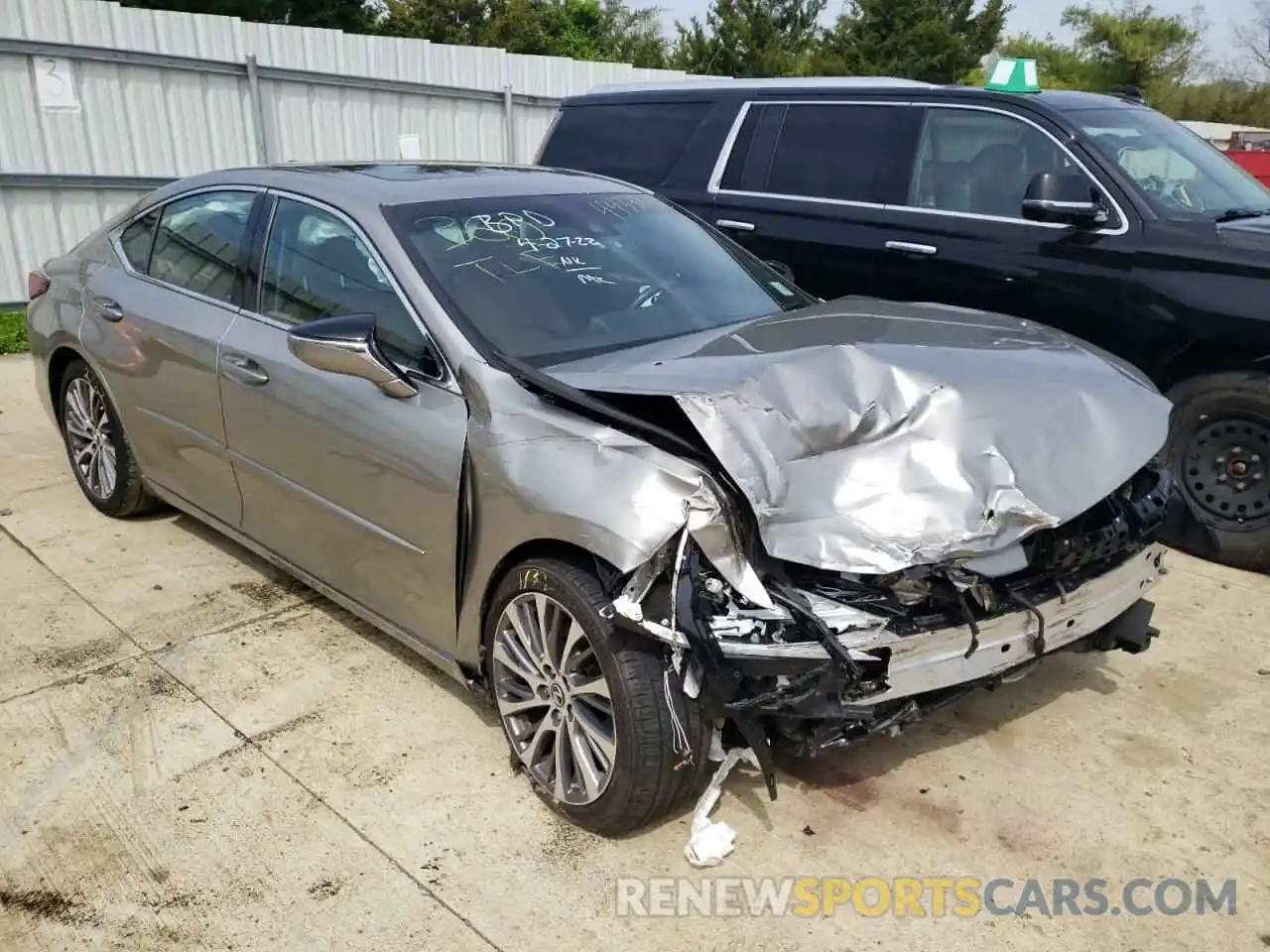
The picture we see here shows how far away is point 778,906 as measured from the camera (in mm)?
2725

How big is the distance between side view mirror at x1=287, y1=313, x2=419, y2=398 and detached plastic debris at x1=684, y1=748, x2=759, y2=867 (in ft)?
4.66

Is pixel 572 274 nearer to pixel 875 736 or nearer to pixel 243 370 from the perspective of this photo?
pixel 243 370

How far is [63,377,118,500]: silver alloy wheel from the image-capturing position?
497 centimetres

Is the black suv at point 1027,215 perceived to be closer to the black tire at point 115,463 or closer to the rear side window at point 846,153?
the rear side window at point 846,153

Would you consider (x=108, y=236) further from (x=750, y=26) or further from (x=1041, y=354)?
(x=750, y=26)

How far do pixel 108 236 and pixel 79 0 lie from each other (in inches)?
250

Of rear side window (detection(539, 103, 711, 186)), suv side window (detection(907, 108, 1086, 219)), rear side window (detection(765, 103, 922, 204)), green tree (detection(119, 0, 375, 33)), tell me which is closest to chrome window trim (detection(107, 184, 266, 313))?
rear side window (detection(539, 103, 711, 186))

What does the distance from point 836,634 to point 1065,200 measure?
10.9 feet

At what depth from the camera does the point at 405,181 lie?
12.5 ft

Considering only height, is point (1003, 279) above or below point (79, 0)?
below

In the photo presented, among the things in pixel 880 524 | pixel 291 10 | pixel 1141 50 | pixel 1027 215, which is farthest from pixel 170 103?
pixel 1141 50

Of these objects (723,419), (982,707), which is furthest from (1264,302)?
(723,419)

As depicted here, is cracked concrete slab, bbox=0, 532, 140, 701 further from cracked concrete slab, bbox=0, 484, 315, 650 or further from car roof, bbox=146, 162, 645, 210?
car roof, bbox=146, 162, 645, 210

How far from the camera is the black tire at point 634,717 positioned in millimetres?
2695
